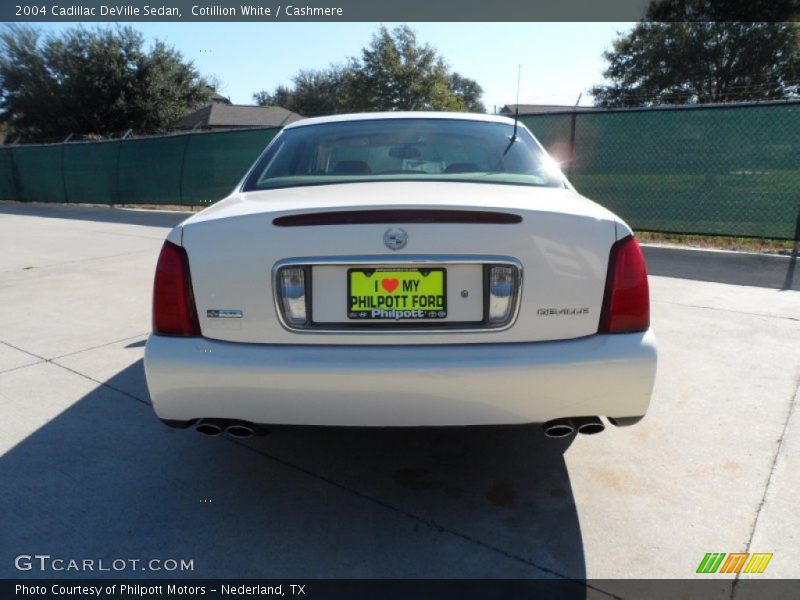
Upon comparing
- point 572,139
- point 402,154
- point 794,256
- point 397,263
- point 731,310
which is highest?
point 572,139

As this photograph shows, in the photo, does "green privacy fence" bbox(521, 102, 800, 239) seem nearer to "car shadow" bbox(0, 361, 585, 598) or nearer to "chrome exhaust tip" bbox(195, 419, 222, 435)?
"car shadow" bbox(0, 361, 585, 598)

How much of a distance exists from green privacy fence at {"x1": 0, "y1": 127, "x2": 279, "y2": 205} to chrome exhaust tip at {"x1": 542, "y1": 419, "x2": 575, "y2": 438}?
10583mm

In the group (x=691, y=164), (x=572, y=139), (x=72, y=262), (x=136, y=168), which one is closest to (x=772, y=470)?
(x=691, y=164)

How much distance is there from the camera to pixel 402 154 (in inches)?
120

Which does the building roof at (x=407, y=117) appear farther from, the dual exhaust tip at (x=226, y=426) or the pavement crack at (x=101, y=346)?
the pavement crack at (x=101, y=346)

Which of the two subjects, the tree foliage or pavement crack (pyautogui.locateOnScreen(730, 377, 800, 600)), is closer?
pavement crack (pyautogui.locateOnScreen(730, 377, 800, 600))

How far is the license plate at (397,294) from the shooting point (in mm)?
1979

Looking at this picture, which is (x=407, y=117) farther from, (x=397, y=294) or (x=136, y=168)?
(x=136, y=168)

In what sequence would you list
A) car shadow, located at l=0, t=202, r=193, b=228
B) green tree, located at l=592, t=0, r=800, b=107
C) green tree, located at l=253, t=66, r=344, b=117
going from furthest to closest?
green tree, located at l=253, t=66, r=344, b=117 → green tree, located at l=592, t=0, r=800, b=107 → car shadow, located at l=0, t=202, r=193, b=228

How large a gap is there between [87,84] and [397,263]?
39.4m

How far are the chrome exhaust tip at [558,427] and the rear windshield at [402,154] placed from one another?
1.08m

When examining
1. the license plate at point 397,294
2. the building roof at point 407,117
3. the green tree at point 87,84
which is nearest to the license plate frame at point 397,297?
the license plate at point 397,294

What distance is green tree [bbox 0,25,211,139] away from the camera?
34438 mm

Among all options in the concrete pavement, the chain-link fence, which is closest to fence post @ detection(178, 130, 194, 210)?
the chain-link fence
